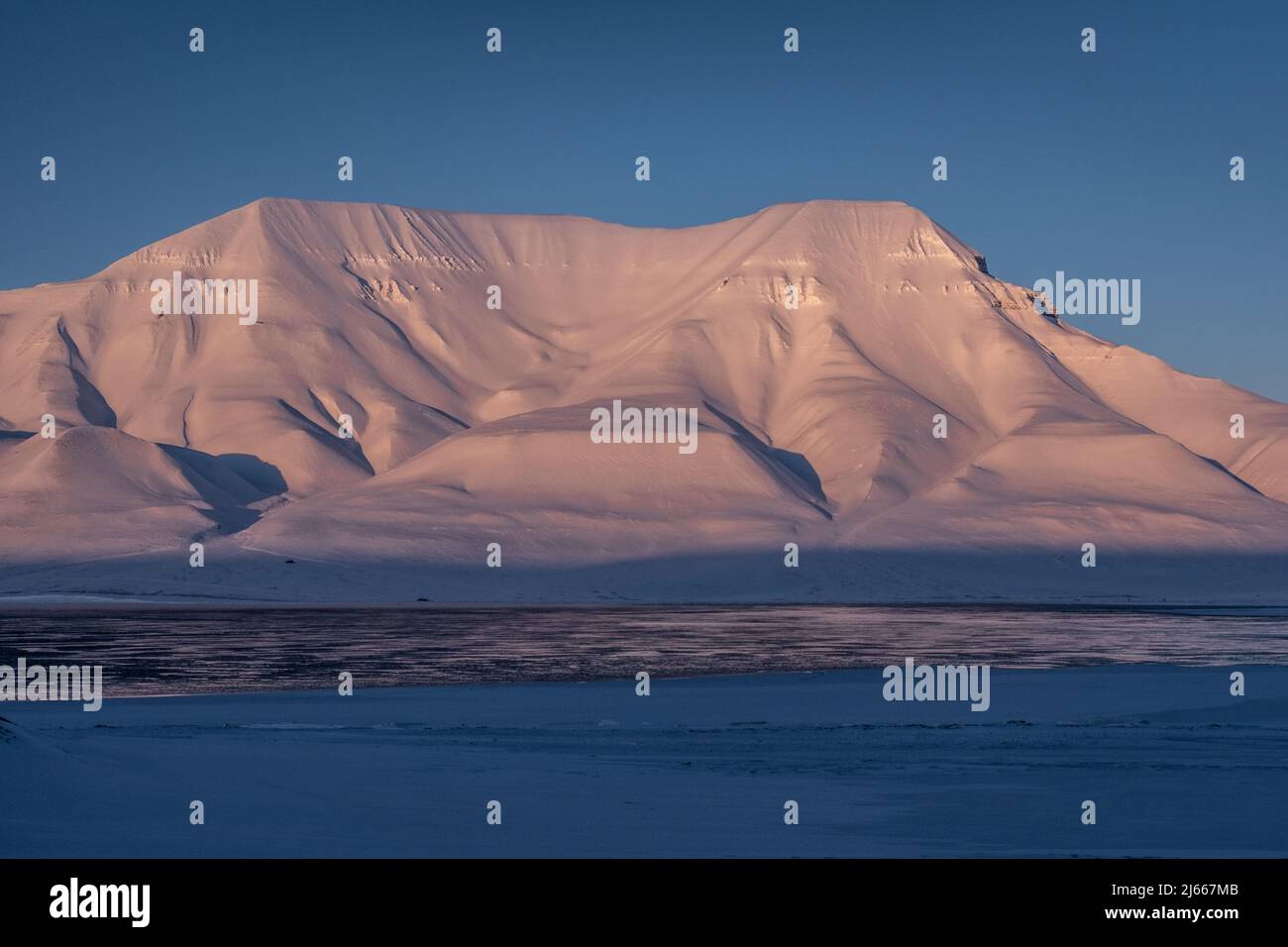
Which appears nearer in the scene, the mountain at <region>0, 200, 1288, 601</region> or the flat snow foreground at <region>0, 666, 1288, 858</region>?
the flat snow foreground at <region>0, 666, 1288, 858</region>

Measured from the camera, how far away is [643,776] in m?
21.7

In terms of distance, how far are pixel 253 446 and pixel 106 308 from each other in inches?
1699

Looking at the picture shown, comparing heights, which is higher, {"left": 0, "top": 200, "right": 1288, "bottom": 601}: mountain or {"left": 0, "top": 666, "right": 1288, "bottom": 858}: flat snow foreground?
{"left": 0, "top": 200, "right": 1288, "bottom": 601}: mountain

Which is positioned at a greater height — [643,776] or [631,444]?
[631,444]

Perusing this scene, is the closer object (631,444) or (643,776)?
(643,776)

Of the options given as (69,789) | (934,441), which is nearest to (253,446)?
(934,441)

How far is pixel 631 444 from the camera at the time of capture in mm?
147000

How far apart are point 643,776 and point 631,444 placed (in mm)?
125484

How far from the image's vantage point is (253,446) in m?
161

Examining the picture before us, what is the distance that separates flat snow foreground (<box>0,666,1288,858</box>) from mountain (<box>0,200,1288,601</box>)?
7522 cm

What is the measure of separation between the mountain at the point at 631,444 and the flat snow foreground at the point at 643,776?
75.2 m

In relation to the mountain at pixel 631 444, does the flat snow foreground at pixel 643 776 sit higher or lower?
lower

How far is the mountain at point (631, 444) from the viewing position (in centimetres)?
11875

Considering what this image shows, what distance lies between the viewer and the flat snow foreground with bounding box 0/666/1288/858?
647 inches
